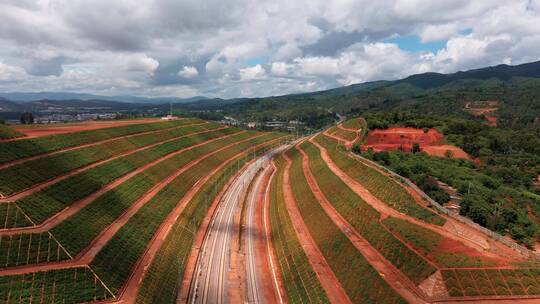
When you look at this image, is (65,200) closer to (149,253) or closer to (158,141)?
A: (149,253)

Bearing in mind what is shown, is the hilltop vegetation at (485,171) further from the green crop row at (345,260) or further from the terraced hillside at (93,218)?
the terraced hillside at (93,218)

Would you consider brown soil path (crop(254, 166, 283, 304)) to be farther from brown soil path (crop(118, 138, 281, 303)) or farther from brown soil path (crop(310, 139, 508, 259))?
brown soil path (crop(310, 139, 508, 259))

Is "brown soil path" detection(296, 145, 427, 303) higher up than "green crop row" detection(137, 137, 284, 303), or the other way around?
"brown soil path" detection(296, 145, 427, 303)

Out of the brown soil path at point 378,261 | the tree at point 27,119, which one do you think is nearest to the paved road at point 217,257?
the brown soil path at point 378,261

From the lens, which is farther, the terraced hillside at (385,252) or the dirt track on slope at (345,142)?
the dirt track on slope at (345,142)

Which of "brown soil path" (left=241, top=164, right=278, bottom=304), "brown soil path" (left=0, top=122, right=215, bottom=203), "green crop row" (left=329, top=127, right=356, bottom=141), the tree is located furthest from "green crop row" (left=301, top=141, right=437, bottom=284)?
the tree

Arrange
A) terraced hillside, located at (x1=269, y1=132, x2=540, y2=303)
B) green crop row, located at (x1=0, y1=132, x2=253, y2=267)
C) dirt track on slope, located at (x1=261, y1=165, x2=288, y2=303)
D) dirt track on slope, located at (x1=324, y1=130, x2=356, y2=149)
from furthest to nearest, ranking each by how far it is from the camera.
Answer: dirt track on slope, located at (x1=324, y1=130, x2=356, y2=149)
dirt track on slope, located at (x1=261, y1=165, x2=288, y2=303)
green crop row, located at (x1=0, y1=132, x2=253, y2=267)
terraced hillside, located at (x1=269, y1=132, x2=540, y2=303)
